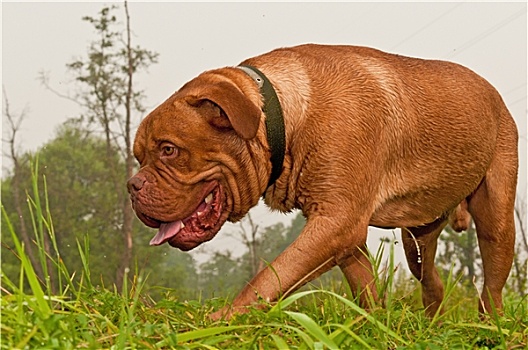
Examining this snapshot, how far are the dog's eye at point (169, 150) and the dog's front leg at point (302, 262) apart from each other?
819 millimetres

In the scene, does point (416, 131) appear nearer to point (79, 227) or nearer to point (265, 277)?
point (265, 277)

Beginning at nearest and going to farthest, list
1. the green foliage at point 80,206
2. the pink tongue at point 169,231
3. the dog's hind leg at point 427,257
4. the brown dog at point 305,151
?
the brown dog at point 305,151 → the pink tongue at point 169,231 → the dog's hind leg at point 427,257 → the green foliage at point 80,206

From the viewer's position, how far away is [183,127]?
4.05m

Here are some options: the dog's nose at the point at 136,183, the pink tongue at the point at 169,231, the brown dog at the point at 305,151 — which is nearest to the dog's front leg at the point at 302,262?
the brown dog at the point at 305,151

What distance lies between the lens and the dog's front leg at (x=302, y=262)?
373 centimetres

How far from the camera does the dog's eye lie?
4.08 meters

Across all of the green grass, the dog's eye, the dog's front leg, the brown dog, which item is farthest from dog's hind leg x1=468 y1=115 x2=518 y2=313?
the dog's eye

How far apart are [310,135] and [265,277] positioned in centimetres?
91

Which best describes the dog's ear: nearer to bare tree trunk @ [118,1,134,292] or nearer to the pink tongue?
the pink tongue

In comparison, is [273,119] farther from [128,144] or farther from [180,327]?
[128,144]

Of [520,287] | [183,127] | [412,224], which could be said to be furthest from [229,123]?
[520,287]

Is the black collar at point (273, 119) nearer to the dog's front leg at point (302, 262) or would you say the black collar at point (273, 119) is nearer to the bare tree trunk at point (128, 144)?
the dog's front leg at point (302, 262)

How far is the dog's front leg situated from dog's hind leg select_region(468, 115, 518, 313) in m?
1.84

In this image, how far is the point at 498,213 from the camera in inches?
217
